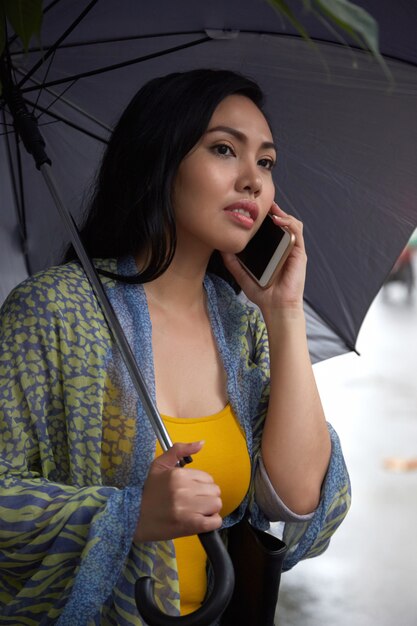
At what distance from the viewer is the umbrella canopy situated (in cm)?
196

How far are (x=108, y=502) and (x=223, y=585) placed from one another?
24 centimetres

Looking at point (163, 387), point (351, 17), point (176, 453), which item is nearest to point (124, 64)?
point (163, 387)

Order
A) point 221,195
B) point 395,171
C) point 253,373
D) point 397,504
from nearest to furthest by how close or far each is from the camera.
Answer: point 221,195 < point 253,373 < point 395,171 < point 397,504

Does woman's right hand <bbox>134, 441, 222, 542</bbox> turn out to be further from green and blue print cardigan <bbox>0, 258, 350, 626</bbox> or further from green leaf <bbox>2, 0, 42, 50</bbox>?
green leaf <bbox>2, 0, 42, 50</bbox>

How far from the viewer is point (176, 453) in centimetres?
133

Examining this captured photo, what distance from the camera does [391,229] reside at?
232 centimetres

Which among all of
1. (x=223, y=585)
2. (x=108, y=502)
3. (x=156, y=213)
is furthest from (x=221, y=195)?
(x=223, y=585)

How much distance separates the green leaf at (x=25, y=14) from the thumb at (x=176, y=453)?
64cm

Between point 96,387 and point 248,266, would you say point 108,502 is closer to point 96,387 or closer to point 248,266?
point 96,387

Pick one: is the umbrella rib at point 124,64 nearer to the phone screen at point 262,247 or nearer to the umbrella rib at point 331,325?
the phone screen at point 262,247

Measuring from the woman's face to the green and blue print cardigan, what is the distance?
0.55ft

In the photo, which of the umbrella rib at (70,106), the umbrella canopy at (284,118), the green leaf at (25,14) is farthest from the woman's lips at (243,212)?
the green leaf at (25,14)

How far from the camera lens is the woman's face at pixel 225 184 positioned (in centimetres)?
168

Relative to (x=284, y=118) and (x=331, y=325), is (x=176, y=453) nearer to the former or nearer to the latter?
(x=284, y=118)
